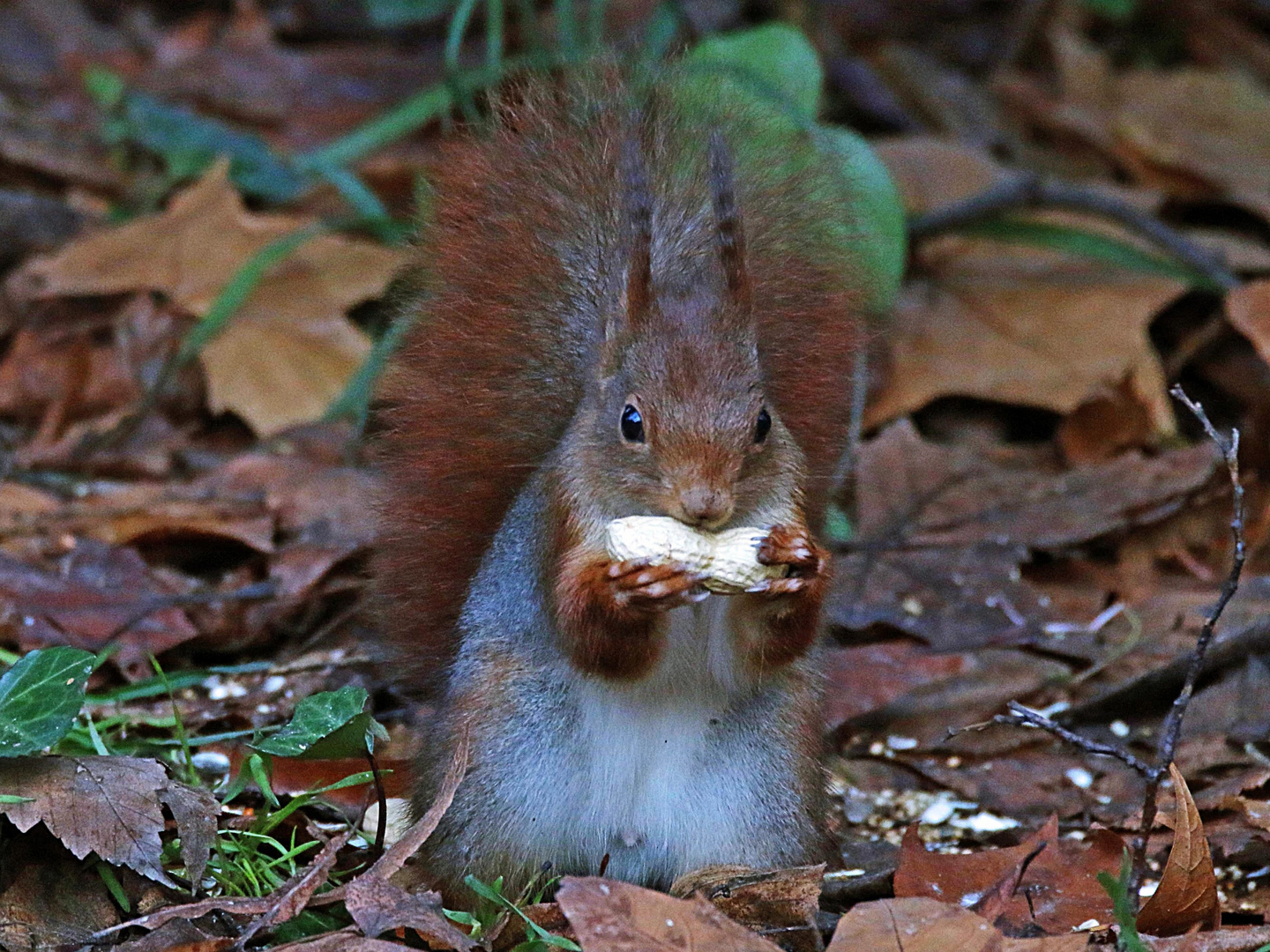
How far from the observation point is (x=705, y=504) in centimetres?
199

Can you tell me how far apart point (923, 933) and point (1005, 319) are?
2.44 metres

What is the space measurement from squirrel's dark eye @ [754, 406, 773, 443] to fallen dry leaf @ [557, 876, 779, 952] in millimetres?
581

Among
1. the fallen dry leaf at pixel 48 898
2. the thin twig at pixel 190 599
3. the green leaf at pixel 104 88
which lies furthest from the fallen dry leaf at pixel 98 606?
the green leaf at pixel 104 88

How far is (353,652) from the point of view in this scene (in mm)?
2977

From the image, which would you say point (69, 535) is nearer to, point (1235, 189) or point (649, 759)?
point (649, 759)

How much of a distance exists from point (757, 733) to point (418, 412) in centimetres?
66

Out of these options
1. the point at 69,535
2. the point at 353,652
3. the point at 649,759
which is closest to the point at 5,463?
the point at 69,535

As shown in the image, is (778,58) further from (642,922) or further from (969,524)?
(642,922)

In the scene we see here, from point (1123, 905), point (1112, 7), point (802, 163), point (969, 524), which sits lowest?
point (969, 524)

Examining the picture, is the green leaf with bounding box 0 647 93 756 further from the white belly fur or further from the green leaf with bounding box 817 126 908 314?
the green leaf with bounding box 817 126 908 314

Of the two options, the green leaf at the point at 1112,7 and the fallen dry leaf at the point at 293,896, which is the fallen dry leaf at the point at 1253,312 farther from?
the fallen dry leaf at the point at 293,896

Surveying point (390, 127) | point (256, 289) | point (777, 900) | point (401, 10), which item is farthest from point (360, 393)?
point (777, 900)

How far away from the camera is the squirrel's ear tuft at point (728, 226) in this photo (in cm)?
201

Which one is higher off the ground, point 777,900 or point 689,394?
point 689,394
